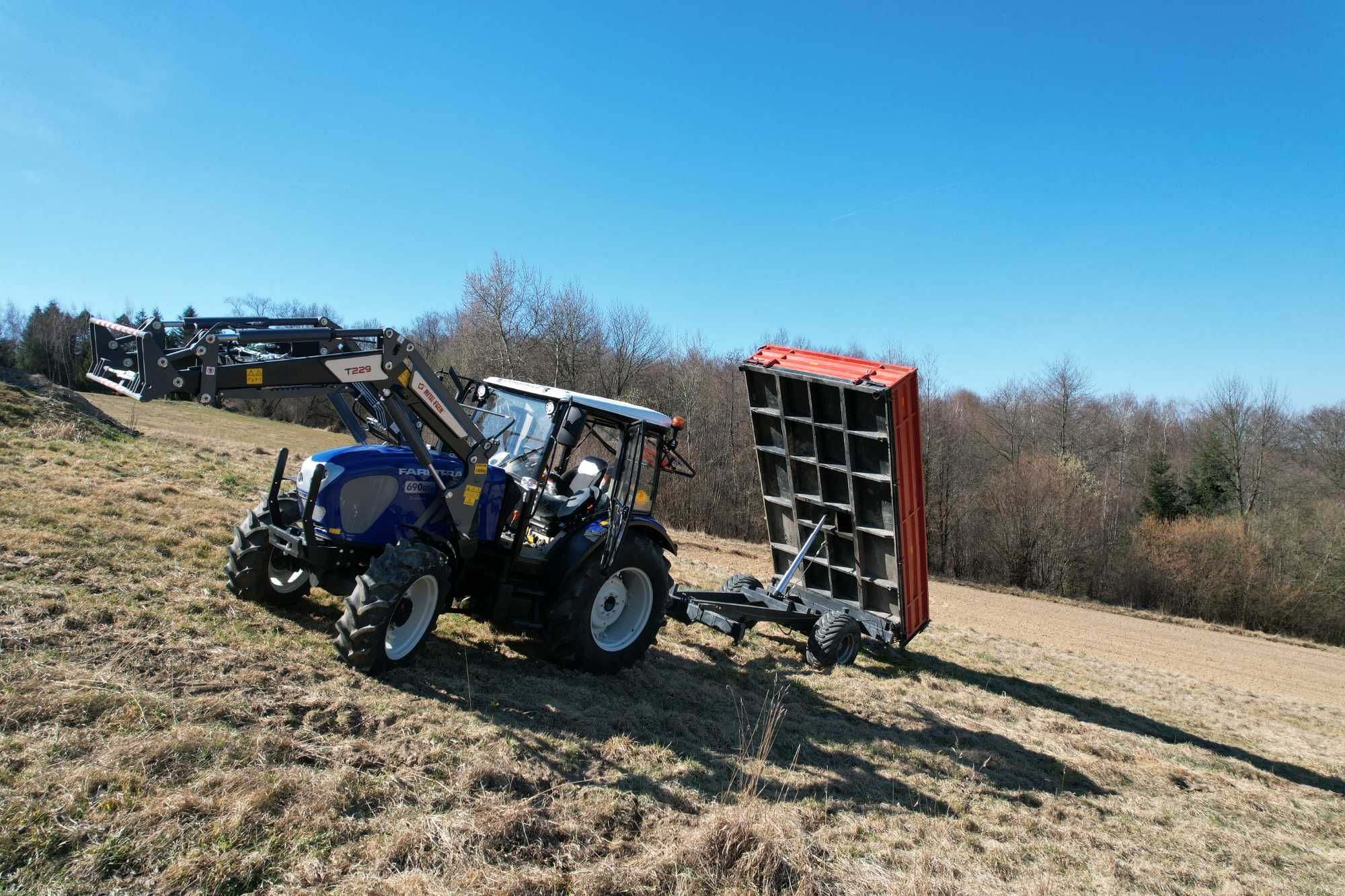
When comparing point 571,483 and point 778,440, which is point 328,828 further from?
point 778,440

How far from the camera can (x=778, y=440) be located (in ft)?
32.8

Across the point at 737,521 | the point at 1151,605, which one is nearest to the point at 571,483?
the point at 737,521

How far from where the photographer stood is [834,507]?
30.8ft

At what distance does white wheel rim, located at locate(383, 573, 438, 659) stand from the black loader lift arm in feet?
1.81

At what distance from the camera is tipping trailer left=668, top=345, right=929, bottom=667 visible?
843 cm

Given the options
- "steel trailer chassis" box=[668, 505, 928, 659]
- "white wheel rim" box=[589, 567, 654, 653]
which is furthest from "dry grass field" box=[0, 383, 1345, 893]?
"steel trailer chassis" box=[668, 505, 928, 659]

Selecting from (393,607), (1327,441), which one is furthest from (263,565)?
(1327,441)

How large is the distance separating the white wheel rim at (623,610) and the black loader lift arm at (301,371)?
1592 mm

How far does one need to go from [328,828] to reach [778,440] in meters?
7.44

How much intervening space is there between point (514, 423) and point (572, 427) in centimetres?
58

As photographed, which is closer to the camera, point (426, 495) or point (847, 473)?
point (426, 495)

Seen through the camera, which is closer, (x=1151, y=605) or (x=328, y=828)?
(x=328, y=828)

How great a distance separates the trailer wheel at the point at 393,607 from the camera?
5.04 meters

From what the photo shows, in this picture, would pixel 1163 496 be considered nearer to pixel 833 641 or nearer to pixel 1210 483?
pixel 1210 483
